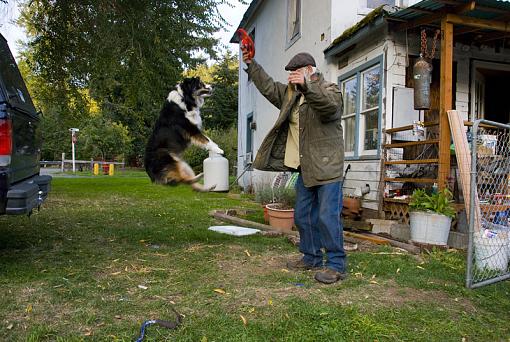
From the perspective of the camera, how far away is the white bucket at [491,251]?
162 inches

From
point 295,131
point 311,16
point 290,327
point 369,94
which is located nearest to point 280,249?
point 295,131

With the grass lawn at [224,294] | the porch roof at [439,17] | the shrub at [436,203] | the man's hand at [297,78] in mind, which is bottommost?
the grass lawn at [224,294]

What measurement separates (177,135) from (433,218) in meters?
3.41

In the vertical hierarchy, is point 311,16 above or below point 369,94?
above

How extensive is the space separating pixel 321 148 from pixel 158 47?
2955 millimetres

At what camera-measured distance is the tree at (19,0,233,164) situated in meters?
5.02

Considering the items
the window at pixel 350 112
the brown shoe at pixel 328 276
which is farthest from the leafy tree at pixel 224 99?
the brown shoe at pixel 328 276

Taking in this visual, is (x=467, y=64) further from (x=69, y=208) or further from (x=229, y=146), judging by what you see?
(x=229, y=146)

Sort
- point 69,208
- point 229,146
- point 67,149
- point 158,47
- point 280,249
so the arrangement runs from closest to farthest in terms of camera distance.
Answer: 1. point 280,249
2. point 158,47
3. point 69,208
4. point 229,146
5. point 67,149

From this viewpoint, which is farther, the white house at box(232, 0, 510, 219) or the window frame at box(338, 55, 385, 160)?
the window frame at box(338, 55, 385, 160)

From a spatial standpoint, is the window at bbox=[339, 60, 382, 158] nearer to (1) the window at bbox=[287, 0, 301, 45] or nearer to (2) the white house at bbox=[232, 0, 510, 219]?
(2) the white house at bbox=[232, 0, 510, 219]

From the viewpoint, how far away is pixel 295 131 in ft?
12.8

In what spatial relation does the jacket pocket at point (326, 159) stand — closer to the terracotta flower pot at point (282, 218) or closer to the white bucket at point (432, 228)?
the white bucket at point (432, 228)

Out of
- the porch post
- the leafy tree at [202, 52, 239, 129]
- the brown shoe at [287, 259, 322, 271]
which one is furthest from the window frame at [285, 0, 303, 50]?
the leafy tree at [202, 52, 239, 129]
